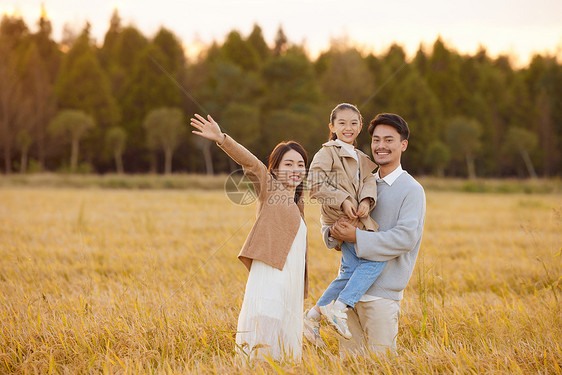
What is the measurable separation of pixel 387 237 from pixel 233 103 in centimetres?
3073

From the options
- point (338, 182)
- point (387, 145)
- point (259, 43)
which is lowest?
point (338, 182)

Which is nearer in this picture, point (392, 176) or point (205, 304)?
point (392, 176)

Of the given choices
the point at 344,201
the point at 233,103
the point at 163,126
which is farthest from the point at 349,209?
the point at 233,103

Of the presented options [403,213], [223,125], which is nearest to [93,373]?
[403,213]

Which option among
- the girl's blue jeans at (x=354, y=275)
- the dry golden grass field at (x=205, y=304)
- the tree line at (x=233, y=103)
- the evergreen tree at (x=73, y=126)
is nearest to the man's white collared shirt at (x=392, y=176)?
the girl's blue jeans at (x=354, y=275)

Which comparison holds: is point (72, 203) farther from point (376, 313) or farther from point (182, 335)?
point (376, 313)

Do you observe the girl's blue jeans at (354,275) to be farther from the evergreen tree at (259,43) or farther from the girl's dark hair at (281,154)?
the evergreen tree at (259,43)

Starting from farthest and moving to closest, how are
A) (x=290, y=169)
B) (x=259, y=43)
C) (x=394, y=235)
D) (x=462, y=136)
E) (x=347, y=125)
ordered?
(x=259, y=43), (x=462, y=136), (x=347, y=125), (x=290, y=169), (x=394, y=235)

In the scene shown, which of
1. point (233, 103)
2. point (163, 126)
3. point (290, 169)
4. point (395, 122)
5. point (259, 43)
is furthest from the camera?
point (259, 43)

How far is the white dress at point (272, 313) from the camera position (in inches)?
133

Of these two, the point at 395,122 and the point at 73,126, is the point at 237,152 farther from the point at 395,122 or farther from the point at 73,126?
the point at 73,126

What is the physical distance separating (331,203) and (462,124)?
35.5 m

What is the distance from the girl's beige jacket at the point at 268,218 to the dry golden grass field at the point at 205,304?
2.50 ft

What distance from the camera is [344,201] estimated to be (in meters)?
A: 3.40
